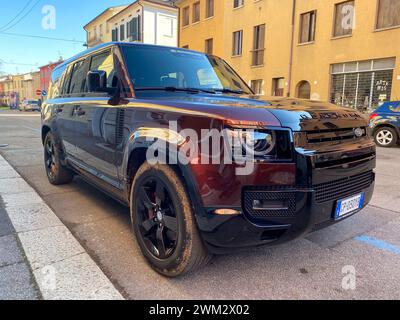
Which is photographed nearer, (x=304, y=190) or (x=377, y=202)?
(x=304, y=190)

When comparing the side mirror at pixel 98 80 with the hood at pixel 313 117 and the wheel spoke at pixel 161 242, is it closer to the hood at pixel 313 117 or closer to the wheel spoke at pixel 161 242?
the wheel spoke at pixel 161 242

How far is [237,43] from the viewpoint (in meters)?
22.4

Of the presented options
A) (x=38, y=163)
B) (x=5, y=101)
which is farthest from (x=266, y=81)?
(x=5, y=101)

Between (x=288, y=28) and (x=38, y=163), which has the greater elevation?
(x=288, y=28)

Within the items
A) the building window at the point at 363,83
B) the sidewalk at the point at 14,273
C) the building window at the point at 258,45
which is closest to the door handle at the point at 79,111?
the sidewalk at the point at 14,273

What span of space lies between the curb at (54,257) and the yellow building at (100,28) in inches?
1528

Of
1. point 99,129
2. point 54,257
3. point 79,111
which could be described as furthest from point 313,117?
point 79,111

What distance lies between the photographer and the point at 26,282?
2357 millimetres

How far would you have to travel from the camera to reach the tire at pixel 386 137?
1048cm

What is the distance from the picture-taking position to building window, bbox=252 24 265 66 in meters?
20.2
